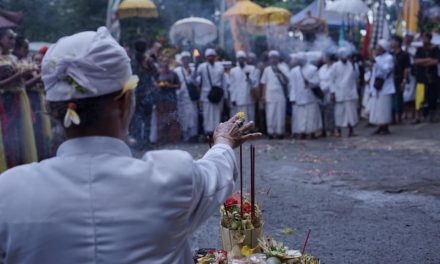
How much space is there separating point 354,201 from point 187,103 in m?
6.77

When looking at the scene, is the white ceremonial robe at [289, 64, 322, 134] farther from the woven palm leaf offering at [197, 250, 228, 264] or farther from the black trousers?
the woven palm leaf offering at [197, 250, 228, 264]

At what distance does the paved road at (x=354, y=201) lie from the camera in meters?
4.80

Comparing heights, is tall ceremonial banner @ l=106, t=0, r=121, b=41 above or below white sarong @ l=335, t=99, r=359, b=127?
above

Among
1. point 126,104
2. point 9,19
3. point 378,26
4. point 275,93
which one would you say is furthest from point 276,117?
point 126,104

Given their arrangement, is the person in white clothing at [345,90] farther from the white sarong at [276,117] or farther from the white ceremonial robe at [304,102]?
the white sarong at [276,117]

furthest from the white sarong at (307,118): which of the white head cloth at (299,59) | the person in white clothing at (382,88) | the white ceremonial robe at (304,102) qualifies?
the person in white clothing at (382,88)

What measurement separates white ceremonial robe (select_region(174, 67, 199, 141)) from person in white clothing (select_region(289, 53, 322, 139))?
86.3 inches

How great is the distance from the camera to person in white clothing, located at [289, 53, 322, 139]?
12.9 m

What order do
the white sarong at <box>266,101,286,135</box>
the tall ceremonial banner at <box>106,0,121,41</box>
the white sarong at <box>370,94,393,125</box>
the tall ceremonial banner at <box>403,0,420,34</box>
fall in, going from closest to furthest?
the tall ceremonial banner at <box>106,0,121,41</box> → the white sarong at <box>370,94,393,125</box> → the white sarong at <box>266,101,286,135</box> → the tall ceremonial banner at <box>403,0,420,34</box>

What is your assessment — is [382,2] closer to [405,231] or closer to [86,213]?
[405,231]

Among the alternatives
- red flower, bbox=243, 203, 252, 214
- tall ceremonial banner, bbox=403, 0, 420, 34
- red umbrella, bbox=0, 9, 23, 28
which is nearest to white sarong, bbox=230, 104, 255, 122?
tall ceremonial banner, bbox=403, 0, 420, 34

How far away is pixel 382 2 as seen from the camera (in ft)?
59.1

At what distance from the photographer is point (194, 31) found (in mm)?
14062

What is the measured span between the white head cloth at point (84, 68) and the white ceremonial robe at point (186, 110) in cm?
1051
